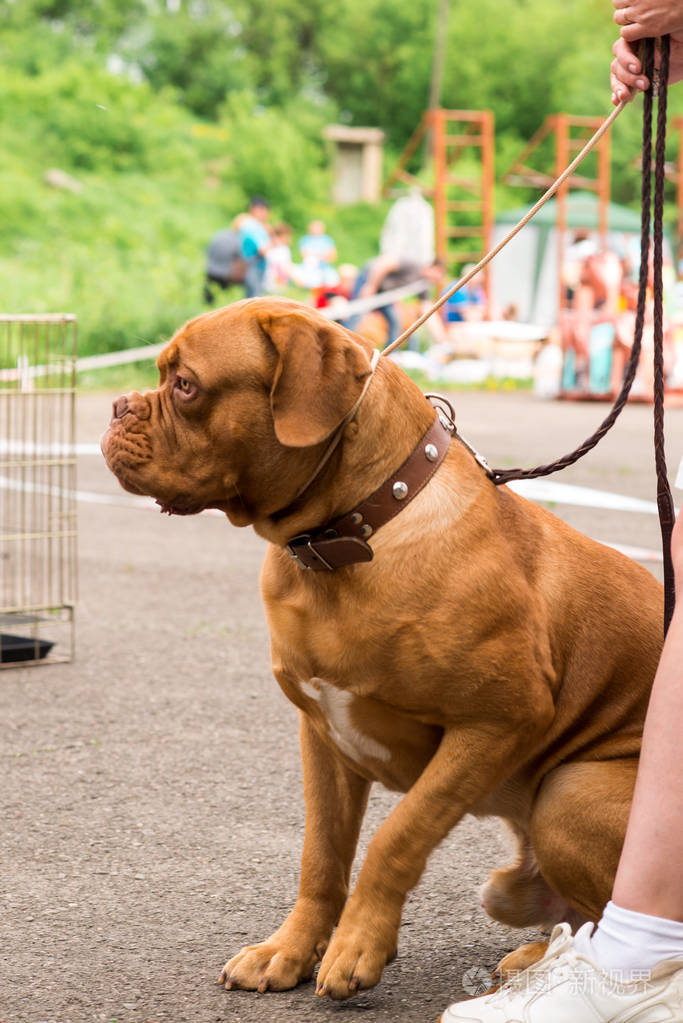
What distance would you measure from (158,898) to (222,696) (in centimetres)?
173

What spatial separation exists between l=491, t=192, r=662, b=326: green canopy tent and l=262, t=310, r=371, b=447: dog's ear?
26.9 metres

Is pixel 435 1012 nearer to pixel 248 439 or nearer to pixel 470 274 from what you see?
pixel 248 439

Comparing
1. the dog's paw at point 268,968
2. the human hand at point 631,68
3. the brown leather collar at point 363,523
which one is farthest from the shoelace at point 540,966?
the human hand at point 631,68

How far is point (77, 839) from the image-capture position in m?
3.34

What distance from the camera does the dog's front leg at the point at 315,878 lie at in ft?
8.45

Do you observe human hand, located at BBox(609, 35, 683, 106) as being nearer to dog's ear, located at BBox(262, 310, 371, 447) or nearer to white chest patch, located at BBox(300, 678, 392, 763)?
dog's ear, located at BBox(262, 310, 371, 447)

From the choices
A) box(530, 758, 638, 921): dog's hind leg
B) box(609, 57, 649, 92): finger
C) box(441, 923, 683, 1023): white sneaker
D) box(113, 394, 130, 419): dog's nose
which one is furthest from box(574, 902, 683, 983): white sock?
box(609, 57, 649, 92): finger

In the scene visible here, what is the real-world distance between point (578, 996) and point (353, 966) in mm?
457

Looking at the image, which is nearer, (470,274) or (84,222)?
(470,274)

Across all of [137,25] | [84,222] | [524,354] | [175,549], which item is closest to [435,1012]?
[175,549]

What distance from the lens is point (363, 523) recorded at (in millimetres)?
2514

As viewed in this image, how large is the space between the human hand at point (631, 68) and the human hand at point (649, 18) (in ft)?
0.18

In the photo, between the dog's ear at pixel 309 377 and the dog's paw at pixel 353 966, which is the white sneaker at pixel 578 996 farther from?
the dog's ear at pixel 309 377

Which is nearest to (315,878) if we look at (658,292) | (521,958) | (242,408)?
(521,958)
